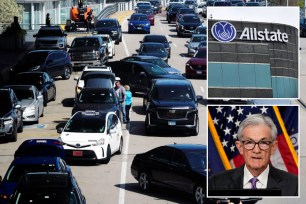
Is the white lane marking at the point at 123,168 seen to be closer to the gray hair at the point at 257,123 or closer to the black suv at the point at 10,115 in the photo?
the black suv at the point at 10,115

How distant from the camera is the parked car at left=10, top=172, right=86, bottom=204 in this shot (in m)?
21.7

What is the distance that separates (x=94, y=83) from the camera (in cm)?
4334

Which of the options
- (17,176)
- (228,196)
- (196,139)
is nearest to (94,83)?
(196,139)

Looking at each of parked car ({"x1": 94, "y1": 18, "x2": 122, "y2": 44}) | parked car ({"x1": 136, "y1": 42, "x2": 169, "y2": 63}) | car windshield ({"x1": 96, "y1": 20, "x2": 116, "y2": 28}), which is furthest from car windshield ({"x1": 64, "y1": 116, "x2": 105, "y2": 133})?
car windshield ({"x1": 96, "y1": 20, "x2": 116, "y2": 28})

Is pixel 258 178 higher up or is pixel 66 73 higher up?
pixel 66 73

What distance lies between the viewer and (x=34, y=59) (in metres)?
52.1

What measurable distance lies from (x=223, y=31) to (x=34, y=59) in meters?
29.8

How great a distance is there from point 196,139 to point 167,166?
30.9ft

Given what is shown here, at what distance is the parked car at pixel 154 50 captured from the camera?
188 ft

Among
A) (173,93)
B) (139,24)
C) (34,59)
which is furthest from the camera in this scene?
(139,24)

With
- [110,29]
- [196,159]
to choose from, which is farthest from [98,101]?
[110,29]

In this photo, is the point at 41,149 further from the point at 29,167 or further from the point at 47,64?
the point at 47,64

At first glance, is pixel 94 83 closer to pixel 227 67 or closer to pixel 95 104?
pixel 95 104

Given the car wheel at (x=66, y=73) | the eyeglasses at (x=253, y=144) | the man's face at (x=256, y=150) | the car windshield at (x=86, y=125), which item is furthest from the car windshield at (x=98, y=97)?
the eyeglasses at (x=253, y=144)
